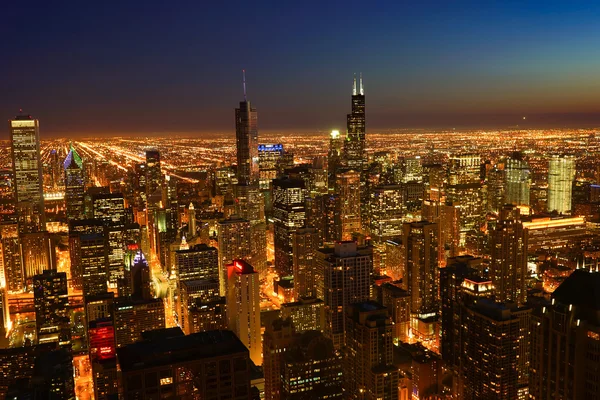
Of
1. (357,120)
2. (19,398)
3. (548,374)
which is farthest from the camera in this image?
(357,120)

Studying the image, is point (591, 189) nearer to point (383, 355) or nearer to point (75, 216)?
point (383, 355)

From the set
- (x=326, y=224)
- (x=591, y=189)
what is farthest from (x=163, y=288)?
(x=591, y=189)

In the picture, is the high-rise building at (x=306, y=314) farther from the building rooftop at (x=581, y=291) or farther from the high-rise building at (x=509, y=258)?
the building rooftop at (x=581, y=291)

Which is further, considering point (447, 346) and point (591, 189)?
point (591, 189)

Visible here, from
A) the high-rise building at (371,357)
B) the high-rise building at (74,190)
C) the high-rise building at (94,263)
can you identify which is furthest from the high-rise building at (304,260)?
the high-rise building at (74,190)

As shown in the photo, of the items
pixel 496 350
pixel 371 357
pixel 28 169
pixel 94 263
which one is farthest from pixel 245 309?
pixel 28 169

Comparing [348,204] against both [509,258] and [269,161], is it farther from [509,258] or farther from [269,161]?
[509,258]

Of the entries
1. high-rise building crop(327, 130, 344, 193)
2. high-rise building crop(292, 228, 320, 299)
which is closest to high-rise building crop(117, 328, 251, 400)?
high-rise building crop(292, 228, 320, 299)
